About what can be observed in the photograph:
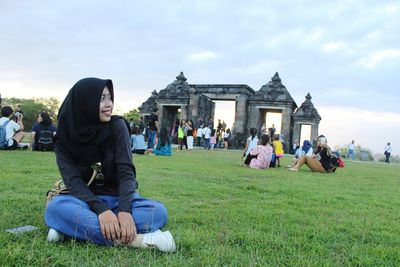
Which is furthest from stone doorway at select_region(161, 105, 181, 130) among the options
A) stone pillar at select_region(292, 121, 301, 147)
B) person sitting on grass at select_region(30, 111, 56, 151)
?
person sitting on grass at select_region(30, 111, 56, 151)

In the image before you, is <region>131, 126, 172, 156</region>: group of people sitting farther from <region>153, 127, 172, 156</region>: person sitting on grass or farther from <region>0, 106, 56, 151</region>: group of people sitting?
<region>0, 106, 56, 151</region>: group of people sitting

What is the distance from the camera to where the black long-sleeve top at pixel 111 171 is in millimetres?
3255

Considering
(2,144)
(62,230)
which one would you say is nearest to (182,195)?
(62,230)

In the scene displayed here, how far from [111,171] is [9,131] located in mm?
10286

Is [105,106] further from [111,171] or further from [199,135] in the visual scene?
[199,135]

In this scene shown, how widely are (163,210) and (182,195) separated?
232 cm

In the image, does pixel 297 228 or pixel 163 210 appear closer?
pixel 163 210

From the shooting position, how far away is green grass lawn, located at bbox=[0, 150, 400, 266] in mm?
2760

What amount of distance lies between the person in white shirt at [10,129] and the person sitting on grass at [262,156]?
730 cm

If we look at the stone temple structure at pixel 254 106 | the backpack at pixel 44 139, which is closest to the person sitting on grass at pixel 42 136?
the backpack at pixel 44 139

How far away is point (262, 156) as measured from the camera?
38.3 feet

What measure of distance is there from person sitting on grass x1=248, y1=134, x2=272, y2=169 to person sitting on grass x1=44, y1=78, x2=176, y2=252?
8.53 metres

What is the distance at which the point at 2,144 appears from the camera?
12312mm

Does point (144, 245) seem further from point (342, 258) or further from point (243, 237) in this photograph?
point (342, 258)
